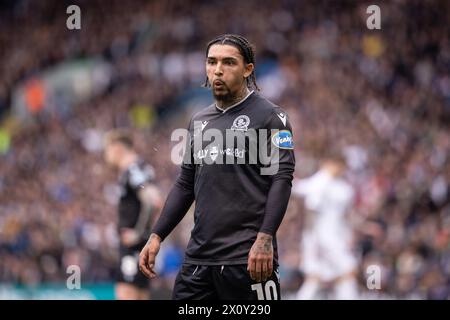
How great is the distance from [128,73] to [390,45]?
6335mm

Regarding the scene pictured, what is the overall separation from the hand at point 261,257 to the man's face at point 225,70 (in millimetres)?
928

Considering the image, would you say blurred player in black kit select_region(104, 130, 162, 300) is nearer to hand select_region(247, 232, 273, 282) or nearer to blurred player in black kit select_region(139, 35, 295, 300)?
blurred player in black kit select_region(139, 35, 295, 300)

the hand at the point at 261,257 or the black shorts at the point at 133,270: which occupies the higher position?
the hand at the point at 261,257

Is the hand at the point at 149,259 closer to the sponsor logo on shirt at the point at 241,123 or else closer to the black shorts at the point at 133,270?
the sponsor logo on shirt at the point at 241,123

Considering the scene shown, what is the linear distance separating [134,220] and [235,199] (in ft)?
12.1

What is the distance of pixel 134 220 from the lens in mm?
9133

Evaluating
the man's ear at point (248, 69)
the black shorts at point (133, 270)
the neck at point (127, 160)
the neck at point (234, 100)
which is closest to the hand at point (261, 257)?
the neck at point (234, 100)

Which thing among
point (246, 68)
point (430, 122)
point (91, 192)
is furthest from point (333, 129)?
point (246, 68)

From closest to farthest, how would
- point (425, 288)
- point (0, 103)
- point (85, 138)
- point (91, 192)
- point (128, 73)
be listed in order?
point (425, 288) → point (91, 192) → point (85, 138) → point (128, 73) → point (0, 103)

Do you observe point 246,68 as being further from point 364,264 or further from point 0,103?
point 0,103

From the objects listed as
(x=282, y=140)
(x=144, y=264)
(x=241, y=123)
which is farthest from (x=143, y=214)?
(x=282, y=140)

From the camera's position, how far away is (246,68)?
580 cm

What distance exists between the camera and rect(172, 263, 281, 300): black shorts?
5473 mm

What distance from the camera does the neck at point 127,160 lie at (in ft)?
30.5
